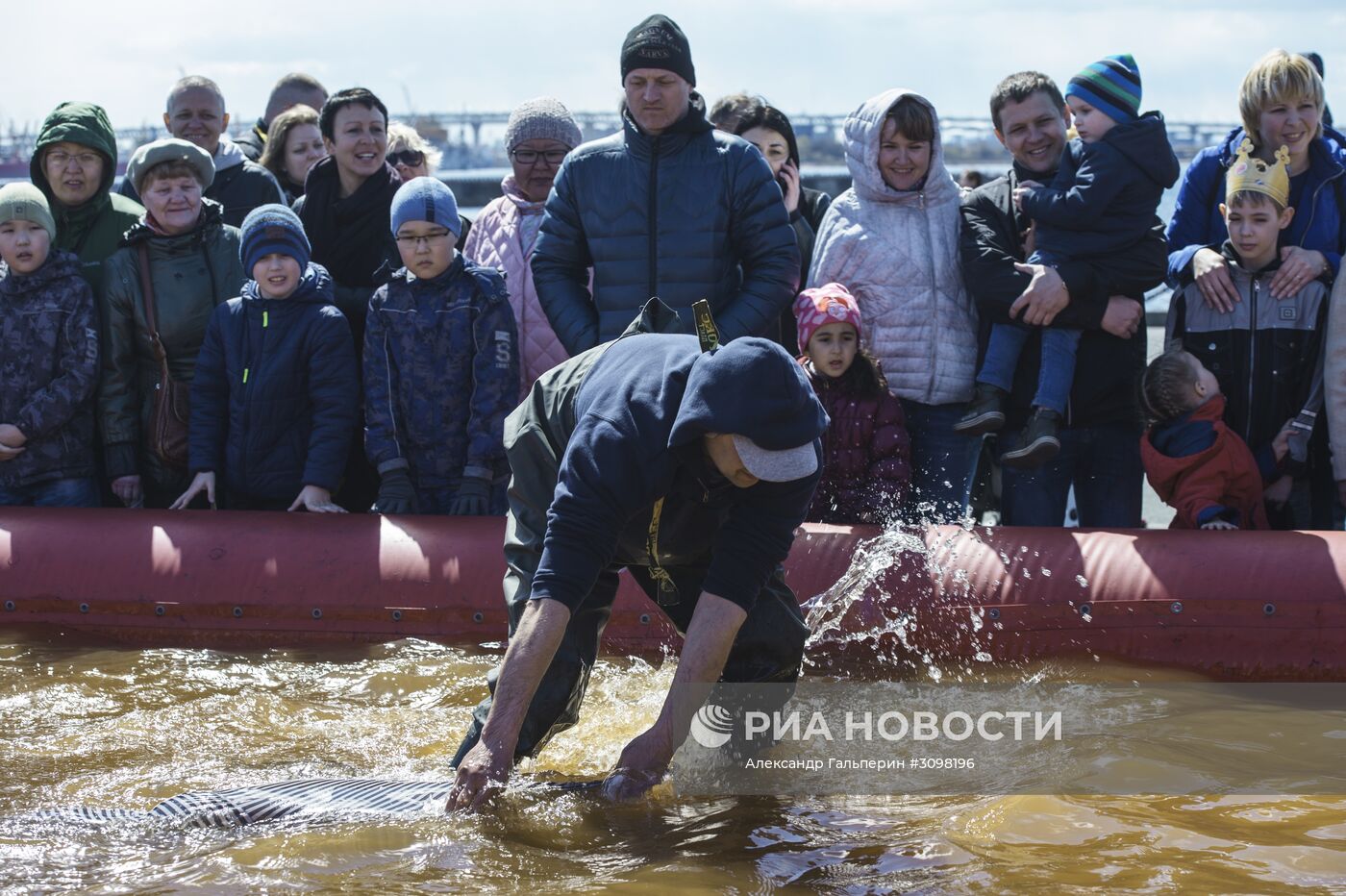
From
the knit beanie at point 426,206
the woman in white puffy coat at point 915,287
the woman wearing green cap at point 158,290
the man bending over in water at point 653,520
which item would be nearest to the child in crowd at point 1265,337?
the woman in white puffy coat at point 915,287

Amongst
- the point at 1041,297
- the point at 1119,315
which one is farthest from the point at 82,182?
the point at 1119,315

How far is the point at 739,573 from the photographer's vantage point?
3748 mm

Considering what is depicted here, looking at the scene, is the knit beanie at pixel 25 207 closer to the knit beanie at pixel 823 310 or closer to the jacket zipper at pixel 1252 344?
the knit beanie at pixel 823 310

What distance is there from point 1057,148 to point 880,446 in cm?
159

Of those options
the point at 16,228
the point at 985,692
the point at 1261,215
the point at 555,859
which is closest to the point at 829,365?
the point at 985,692

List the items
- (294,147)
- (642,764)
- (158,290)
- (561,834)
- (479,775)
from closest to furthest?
(479,775) → (642,764) → (561,834) → (158,290) → (294,147)

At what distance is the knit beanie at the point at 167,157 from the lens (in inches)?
250

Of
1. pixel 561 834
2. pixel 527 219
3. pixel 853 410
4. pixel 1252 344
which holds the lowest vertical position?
pixel 561 834

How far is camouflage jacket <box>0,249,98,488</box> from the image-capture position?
20.6 feet

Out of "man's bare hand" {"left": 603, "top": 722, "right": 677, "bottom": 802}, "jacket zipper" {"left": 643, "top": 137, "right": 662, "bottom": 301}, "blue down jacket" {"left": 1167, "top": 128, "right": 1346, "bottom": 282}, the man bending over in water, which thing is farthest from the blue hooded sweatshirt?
"blue down jacket" {"left": 1167, "top": 128, "right": 1346, "bottom": 282}

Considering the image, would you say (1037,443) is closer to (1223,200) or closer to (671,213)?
(1223,200)

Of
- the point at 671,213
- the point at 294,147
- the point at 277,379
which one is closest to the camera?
the point at 671,213

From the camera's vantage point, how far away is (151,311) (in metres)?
6.32

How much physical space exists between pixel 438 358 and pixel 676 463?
8.76 ft
